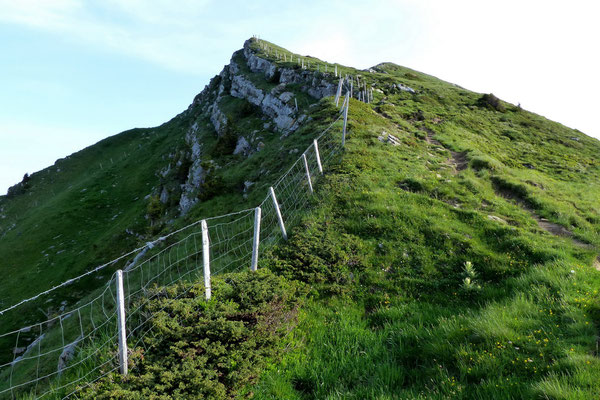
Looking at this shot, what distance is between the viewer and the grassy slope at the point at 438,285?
5.05 meters

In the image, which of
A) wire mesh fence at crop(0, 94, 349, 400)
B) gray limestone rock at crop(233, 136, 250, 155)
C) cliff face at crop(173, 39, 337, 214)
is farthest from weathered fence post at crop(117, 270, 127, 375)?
gray limestone rock at crop(233, 136, 250, 155)

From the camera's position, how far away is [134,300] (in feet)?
24.7

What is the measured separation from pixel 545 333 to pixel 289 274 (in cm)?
582

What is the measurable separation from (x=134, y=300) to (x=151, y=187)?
1728 inches

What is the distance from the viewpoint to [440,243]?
391 inches

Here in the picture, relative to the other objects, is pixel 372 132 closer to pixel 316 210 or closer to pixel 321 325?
pixel 316 210

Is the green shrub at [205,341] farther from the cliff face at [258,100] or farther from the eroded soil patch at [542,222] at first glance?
the cliff face at [258,100]

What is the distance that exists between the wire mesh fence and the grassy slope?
1660mm

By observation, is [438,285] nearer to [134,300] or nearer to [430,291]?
[430,291]

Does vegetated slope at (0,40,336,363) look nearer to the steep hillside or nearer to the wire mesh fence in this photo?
the steep hillside

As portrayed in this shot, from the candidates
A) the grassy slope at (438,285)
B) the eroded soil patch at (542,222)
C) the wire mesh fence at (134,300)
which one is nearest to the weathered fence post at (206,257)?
the wire mesh fence at (134,300)

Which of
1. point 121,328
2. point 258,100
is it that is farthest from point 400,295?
point 258,100

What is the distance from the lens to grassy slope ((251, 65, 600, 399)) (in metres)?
5.05

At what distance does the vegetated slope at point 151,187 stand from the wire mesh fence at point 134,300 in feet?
10.5
